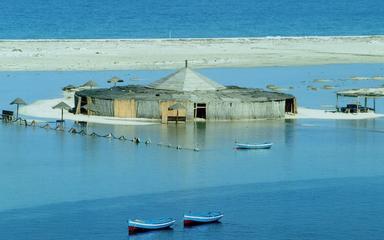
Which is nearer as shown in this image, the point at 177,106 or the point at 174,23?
the point at 177,106

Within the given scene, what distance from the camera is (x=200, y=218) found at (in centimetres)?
4091

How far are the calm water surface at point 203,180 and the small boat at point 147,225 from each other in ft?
0.99

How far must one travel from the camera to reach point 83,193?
4603cm

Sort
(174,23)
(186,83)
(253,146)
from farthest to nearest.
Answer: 1. (174,23)
2. (186,83)
3. (253,146)

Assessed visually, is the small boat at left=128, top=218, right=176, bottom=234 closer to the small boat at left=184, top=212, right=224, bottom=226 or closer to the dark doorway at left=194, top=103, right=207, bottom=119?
the small boat at left=184, top=212, right=224, bottom=226

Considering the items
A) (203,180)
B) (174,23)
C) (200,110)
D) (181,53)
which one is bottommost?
(203,180)

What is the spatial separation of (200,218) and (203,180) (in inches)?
305

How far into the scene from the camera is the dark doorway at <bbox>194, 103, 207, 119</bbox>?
63750 mm

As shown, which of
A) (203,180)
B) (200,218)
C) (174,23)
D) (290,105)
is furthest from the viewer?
(174,23)

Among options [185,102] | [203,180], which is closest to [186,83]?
[185,102]

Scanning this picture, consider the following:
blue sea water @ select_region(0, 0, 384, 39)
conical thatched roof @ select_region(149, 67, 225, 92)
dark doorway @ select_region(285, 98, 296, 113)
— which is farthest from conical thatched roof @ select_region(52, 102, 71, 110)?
blue sea water @ select_region(0, 0, 384, 39)

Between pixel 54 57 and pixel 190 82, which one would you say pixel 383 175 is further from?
pixel 54 57

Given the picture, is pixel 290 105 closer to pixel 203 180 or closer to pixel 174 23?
pixel 203 180

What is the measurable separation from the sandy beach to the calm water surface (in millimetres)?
27654
